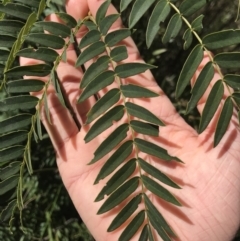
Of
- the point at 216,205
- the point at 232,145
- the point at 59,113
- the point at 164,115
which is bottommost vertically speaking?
→ the point at 216,205

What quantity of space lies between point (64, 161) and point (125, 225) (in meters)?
0.25

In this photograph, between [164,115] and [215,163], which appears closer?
[215,163]

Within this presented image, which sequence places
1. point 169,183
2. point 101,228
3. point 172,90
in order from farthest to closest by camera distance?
1. point 172,90
2. point 101,228
3. point 169,183

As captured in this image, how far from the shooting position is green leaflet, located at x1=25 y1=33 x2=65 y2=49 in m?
1.02

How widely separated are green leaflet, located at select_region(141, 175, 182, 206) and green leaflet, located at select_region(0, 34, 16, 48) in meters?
0.40

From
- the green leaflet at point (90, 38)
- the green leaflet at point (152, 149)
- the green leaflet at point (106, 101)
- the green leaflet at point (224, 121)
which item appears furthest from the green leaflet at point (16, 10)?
the green leaflet at point (224, 121)

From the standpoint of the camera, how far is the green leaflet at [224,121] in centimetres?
98

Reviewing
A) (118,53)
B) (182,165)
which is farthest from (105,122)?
(182,165)

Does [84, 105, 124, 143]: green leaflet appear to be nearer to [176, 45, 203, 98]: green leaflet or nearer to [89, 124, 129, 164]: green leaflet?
[89, 124, 129, 164]: green leaflet

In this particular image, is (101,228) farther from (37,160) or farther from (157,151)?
(37,160)

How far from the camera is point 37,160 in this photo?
158 cm

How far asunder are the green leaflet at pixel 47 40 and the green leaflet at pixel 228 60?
33 centimetres

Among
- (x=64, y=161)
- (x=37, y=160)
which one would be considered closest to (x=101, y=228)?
(x=64, y=161)

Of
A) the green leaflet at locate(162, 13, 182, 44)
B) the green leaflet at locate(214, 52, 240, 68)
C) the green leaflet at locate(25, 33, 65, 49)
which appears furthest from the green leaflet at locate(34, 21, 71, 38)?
the green leaflet at locate(214, 52, 240, 68)
